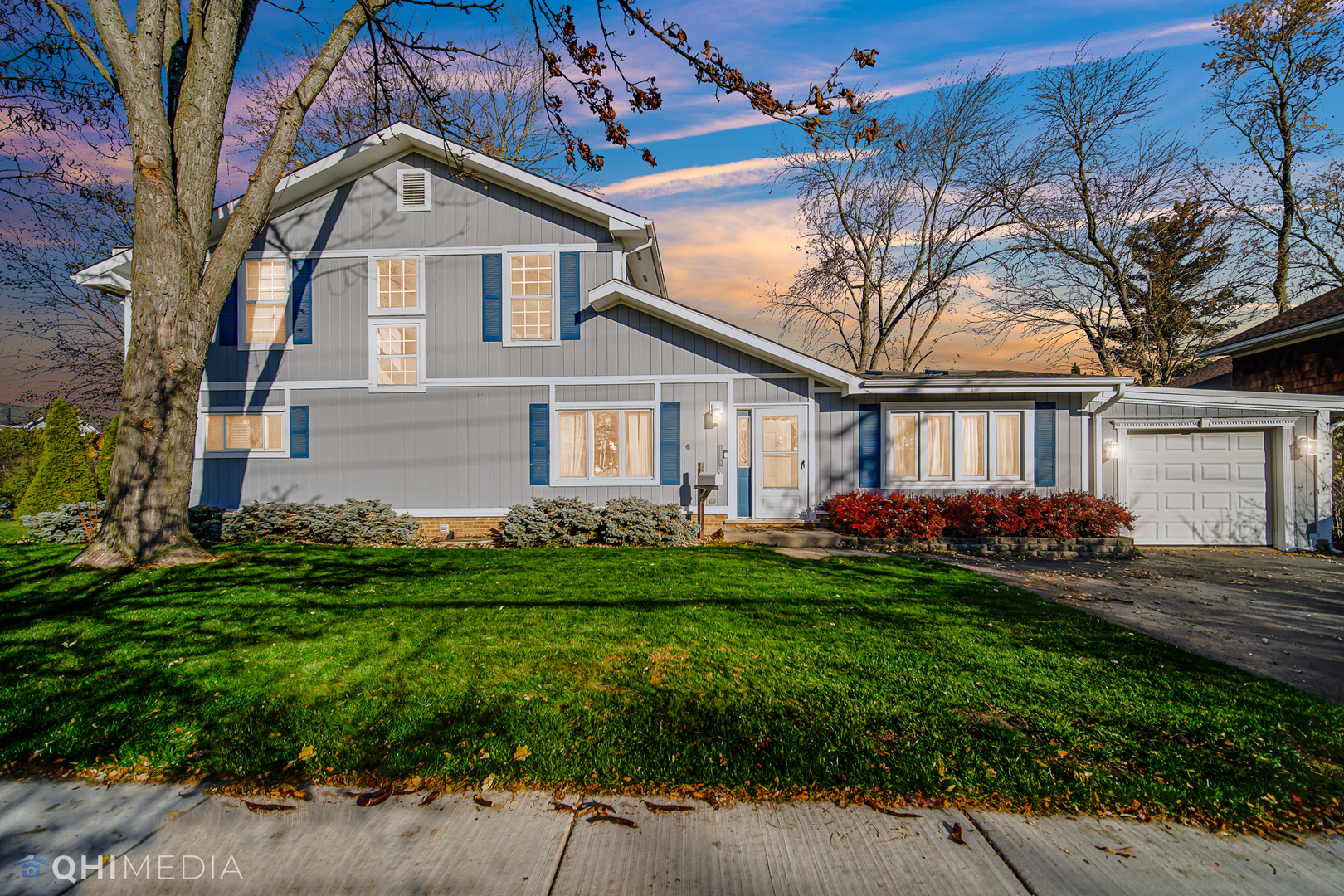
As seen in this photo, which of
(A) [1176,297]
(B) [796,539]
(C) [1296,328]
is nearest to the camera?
(B) [796,539]

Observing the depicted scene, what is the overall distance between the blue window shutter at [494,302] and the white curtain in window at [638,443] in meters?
2.95

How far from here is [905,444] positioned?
461 inches

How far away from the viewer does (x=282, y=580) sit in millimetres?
6680

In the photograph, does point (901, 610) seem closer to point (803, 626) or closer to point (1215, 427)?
point (803, 626)

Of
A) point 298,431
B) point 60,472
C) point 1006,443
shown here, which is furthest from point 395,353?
point 1006,443

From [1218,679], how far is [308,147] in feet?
80.3

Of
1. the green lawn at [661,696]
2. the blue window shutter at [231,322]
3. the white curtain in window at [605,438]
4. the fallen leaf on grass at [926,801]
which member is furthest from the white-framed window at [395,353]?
the fallen leaf on grass at [926,801]

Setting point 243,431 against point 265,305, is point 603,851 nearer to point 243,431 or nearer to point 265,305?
point 243,431

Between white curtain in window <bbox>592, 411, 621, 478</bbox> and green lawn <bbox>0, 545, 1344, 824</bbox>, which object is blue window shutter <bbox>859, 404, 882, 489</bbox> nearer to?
white curtain in window <bbox>592, 411, 621, 478</bbox>

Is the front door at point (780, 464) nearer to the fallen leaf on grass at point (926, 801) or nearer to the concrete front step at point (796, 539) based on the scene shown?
the concrete front step at point (796, 539)

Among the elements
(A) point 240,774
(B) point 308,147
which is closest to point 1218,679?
(A) point 240,774

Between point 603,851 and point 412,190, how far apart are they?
12.2 m

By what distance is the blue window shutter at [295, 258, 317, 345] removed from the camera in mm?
11453

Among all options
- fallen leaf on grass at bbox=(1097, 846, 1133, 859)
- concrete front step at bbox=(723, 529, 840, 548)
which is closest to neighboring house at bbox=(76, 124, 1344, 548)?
concrete front step at bbox=(723, 529, 840, 548)
